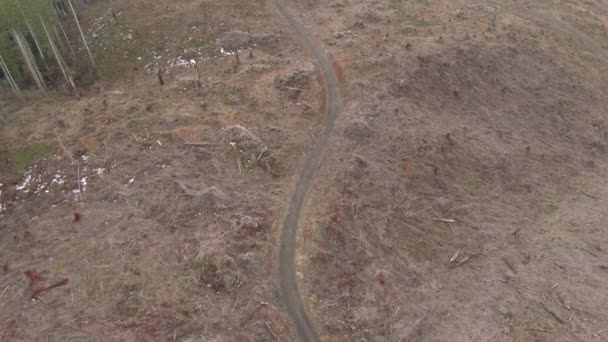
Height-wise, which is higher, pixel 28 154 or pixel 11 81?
pixel 11 81

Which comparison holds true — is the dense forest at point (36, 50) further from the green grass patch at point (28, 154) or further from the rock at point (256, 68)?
the rock at point (256, 68)

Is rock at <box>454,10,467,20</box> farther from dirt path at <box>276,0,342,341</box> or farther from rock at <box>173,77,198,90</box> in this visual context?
rock at <box>173,77,198,90</box>

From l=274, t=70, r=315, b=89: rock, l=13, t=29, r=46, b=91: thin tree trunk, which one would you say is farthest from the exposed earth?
l=13, t=29, r=46, b=91: thin tree trunk

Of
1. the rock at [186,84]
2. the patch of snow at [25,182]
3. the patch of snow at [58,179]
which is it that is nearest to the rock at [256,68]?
the rock at [186,84]

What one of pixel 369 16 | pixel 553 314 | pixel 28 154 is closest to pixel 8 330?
pixel 28 154

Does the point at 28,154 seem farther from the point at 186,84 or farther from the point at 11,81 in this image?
the point at 186,84

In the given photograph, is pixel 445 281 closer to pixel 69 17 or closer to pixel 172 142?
pixel 172 142
